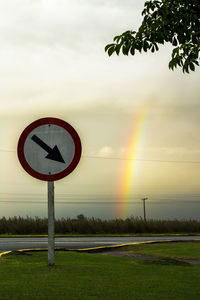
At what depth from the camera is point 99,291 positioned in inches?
196

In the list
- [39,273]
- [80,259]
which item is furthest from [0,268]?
[80,259]

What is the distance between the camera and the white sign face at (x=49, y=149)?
23.9ft

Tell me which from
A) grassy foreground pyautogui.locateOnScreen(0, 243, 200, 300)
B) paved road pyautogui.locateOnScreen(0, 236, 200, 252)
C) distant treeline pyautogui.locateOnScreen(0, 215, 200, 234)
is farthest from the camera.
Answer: distant treeline pyautogui.locateOnScreen(0, 215, 200, 234)

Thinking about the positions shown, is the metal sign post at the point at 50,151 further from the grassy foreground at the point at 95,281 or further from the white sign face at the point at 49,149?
the grassy foreground at the point at 95,281

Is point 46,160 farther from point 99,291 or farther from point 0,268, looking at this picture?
point 99,291

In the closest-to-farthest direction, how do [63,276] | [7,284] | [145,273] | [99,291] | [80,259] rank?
[99,291], [7,284], [63,276], [145,273], [80,259]

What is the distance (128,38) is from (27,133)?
79.2 inches

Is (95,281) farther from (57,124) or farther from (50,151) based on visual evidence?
(57,124)

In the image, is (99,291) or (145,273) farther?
(145,273)

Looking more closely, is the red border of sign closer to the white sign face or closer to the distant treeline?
the white sign face

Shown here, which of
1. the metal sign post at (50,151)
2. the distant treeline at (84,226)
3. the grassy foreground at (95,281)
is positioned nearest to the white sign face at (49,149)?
the metal sign post at (50,151)

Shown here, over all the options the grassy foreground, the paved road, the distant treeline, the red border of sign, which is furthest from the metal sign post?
the distant treeline

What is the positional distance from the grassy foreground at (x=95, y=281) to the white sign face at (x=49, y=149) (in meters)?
1.38

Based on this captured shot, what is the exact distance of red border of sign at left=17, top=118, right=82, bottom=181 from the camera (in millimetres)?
7277
